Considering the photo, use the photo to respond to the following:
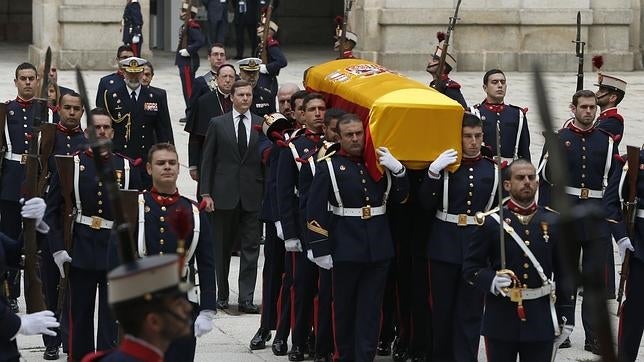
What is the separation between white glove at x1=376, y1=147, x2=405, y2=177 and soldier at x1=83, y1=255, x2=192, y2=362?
4150mm

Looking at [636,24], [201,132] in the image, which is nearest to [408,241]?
[201,132]

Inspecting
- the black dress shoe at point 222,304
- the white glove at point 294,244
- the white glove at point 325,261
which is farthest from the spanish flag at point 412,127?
the black dress shoe at point 222,304

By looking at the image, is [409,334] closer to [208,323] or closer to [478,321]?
[478,321]

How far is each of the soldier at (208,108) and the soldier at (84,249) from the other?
3407 mm

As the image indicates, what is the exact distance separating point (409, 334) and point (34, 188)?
8.74ft

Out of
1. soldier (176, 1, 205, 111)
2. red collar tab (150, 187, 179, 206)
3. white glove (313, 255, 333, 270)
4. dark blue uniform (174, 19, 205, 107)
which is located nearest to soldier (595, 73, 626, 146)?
white glove (313, 255, 333, 270)

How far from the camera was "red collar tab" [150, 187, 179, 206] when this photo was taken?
7996 mm

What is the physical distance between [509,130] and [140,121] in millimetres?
2838

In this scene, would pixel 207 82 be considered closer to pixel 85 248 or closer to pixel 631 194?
pixel 85 248

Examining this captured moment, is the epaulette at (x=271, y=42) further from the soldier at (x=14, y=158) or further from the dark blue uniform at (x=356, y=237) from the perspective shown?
the dark blue uniform at (x=356, y=237)

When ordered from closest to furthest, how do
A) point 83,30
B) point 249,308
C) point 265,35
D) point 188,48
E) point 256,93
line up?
point 249,308 < point 256,93 < point 265,35 < point 188,48 < point 83,30

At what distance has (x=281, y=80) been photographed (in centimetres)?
2419

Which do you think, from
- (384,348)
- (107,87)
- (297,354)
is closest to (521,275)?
(384,348)

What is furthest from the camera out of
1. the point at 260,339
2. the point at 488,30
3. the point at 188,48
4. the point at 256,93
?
the point at 488,30
